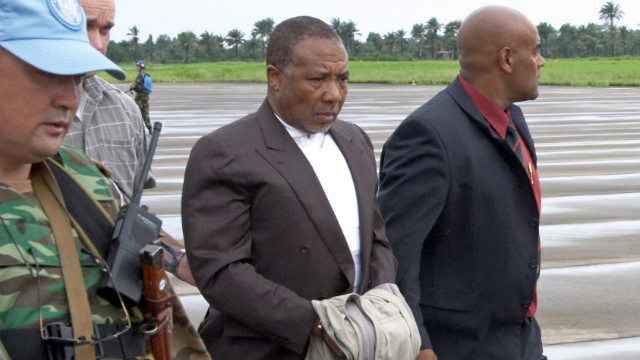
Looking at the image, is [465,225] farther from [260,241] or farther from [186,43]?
[186,43]

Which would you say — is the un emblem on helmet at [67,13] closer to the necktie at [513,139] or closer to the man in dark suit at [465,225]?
the man in dark suit at [465,225]

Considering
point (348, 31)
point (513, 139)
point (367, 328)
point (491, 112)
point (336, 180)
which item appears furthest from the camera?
point (348, 31)

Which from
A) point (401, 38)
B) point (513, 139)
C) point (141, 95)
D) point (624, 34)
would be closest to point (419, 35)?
point (401, 38)

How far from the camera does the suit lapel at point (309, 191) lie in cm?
335

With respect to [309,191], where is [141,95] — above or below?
below

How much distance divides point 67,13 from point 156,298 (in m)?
0.67

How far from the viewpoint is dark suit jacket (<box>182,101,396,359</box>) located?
3.24 meters

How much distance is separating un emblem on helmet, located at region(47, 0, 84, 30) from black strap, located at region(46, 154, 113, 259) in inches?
13.1

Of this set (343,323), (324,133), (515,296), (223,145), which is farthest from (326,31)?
(515,296)

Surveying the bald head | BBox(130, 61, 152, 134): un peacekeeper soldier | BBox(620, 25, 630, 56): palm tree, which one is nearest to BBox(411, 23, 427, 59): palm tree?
BBox(620, 25, 630, 56): palm tree

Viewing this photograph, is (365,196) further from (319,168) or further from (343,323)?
(343,323)

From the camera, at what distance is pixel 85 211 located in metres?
2.34

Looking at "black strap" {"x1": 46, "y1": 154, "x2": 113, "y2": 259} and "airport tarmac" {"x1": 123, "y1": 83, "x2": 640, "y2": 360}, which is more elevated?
"black strap" {"x1": 46, "y1": 154, "x2": 113, "y2": 259}

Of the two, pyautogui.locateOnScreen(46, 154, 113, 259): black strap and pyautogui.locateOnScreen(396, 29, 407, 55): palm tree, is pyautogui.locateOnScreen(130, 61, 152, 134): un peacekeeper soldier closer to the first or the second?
pyautogui.locateOnScreen(46, 154, 113, 259): black strap
